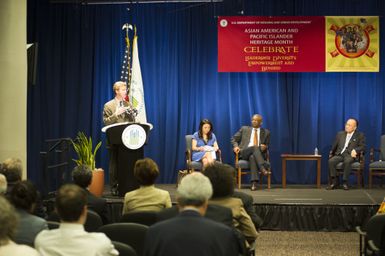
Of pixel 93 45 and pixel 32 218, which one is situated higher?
pixel 93 45

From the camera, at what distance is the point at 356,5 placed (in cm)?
1097

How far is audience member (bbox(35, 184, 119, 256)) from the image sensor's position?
117 inches

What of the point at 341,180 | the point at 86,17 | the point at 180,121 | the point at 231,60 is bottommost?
the point at 341,180

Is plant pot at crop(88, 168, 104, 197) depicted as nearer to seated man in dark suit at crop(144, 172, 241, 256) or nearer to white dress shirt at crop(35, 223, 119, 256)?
white dress shirt at crop(35, 223, 119, 256)

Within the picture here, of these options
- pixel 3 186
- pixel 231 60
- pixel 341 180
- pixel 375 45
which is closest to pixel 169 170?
pixel 231 60

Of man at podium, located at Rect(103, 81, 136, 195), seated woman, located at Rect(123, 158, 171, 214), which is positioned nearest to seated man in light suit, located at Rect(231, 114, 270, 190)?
man at podium, located at Rect(103, 81, 136, 195)

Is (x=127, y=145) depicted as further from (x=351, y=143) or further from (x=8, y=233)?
(x=8, y=233)

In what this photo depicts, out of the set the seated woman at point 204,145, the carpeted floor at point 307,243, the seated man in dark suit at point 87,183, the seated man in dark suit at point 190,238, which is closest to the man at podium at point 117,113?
the seated woman at point 204,145

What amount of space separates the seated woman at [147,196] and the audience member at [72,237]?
1.64 meters

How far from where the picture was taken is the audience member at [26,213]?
359 centimetres

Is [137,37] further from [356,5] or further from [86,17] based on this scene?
[356,5]

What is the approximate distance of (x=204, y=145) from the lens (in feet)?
32.6

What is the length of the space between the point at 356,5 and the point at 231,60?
2269 mm

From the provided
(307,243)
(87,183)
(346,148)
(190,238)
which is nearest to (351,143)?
(346,148)
